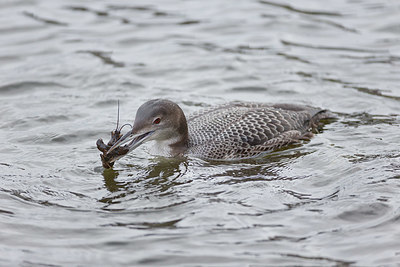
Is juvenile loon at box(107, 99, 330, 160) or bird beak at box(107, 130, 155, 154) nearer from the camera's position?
bird beak at box(107, 130, 155, 154)

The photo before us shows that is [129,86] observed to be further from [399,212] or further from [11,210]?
[399,212]

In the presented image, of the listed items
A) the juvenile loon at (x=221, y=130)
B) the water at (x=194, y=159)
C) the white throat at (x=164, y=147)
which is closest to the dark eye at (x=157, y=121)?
the juvenile loon at (x=221, y=130)

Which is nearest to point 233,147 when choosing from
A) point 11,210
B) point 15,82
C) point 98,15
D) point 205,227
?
point 205,227

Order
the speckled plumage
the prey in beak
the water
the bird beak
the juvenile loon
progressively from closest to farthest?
the water < the bird beak < the prey in beak < the juvenile loon < the speckled plumage

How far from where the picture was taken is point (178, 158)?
30.0 feet

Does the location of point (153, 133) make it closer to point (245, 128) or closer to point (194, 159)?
point (194, 159)

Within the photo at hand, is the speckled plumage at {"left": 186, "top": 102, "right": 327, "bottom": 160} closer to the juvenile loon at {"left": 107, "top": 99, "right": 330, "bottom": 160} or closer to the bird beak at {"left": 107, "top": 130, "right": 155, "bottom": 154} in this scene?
the juvenile loon at {"left": 107, "top": 99, "right": 330, "bottom": 160}

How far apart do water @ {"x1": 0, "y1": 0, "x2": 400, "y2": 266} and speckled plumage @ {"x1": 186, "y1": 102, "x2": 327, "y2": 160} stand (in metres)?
0.20

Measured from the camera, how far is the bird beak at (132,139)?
26.6 feet

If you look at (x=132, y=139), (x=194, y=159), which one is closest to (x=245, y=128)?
(x=194, y=159)

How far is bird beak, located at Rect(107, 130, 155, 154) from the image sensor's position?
8.10 m

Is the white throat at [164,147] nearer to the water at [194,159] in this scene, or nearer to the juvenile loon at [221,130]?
the juvenile loon at [221,130]

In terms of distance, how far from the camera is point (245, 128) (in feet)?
30.4

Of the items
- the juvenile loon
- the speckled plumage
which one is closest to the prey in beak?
the juvenile loon
